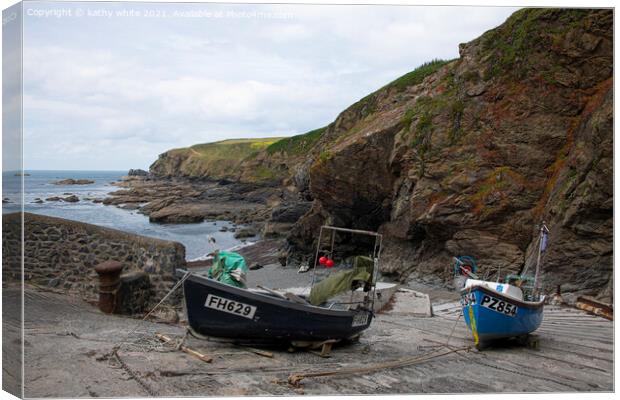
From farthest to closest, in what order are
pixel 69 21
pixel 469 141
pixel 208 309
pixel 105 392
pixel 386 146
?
pixel 386 146, pixel 469 141, pixel 208 309, pixel 69 21, pixel 105 392

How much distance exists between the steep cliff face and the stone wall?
30.1 ft

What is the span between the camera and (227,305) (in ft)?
25.6

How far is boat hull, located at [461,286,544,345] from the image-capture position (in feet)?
29.8

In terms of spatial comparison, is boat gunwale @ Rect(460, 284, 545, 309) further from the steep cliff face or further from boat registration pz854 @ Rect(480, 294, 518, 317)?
the steep cliff face

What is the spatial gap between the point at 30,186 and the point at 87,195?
23.5ft

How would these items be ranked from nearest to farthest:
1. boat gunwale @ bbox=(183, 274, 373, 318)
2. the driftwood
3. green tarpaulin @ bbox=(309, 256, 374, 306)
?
the driftwood
boat gunwale @ bbox=(183, 274, 373, 318)
green tarpaulin @ bbox=(309, 256, 374, 306)

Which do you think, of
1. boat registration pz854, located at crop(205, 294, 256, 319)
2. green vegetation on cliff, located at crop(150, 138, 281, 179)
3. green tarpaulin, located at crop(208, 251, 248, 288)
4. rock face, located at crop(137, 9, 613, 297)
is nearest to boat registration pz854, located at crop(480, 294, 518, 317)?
rock face, located at crop(137, 9, 613, 297)

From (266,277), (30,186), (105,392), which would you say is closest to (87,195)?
(30,186)

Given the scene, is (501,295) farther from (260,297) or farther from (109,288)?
(109,288)

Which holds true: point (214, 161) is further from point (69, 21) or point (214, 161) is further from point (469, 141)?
point (69, 21)

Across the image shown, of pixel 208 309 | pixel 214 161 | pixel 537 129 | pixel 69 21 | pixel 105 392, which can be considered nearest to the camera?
pixel 105 392

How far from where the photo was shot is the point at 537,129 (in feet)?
53.7

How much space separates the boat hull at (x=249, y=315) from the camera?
7.74 meters

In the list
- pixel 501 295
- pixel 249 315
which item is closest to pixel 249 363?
pixel 249 315
